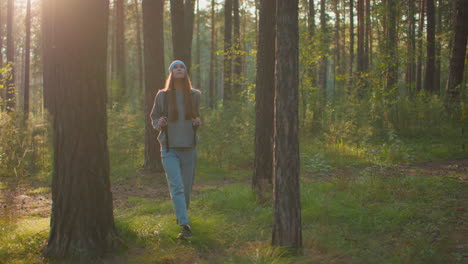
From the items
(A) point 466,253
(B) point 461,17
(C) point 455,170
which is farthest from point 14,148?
(B) point 461,17

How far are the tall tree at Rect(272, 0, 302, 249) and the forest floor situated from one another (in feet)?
1.58

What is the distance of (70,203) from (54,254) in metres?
0.55

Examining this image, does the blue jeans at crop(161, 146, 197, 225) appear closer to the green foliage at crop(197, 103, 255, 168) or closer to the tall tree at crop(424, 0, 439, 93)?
the green foliage at crop(197, 103, 255, 168)

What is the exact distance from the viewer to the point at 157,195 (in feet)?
27.1

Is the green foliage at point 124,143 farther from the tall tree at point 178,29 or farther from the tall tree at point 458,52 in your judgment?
the tall tree at point 458,52

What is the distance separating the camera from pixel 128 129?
1223cm

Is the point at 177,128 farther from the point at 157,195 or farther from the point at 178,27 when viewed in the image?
the point at 178,27

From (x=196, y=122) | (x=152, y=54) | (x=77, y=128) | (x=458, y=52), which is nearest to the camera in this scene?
(x=77, y=128)

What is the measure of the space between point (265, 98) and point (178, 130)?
2.27m

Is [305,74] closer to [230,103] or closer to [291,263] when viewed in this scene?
[230,103]

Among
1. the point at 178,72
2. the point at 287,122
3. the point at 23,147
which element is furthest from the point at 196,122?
the point at 23,147

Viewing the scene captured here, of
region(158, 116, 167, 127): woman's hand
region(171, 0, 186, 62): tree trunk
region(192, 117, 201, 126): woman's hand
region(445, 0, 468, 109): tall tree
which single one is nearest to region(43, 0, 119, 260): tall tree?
region(158, 116, 167, 127): woman's hand

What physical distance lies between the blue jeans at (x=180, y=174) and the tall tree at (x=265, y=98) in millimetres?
1849

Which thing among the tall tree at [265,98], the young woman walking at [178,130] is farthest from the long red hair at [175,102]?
the tall tree at [265,98]
